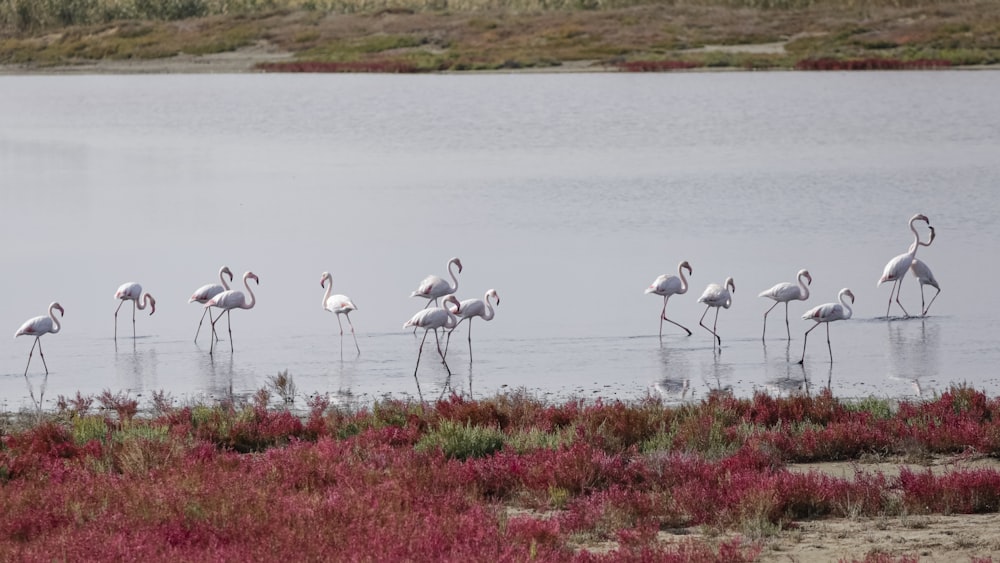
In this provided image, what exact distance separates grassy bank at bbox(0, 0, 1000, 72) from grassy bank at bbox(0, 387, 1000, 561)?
52.3m

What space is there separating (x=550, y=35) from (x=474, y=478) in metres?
67.9

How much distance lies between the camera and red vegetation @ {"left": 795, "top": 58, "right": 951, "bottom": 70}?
60.6 m

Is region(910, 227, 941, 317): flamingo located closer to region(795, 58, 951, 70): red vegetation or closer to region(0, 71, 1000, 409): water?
region(0, 71, 1000, 409): water

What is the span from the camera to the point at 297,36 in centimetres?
7988

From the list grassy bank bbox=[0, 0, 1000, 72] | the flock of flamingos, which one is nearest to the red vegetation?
grassy bank bbox=[0, 0, 1000, 72]

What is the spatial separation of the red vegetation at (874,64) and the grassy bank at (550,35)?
0.06 metres

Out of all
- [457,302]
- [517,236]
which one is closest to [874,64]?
[517,236]

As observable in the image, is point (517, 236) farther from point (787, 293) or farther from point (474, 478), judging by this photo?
point (474, 478)

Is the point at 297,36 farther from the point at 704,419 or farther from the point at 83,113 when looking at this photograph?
the point at 704,419

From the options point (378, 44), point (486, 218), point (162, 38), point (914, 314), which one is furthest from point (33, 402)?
point (162, 38)

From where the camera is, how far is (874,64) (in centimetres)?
6094

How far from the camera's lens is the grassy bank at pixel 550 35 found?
66.0 m

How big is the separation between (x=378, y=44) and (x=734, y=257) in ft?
192

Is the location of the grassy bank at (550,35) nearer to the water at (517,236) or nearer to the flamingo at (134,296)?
the water at (517,236)
